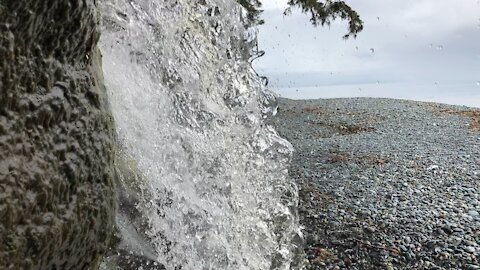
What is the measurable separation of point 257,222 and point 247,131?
0.64m

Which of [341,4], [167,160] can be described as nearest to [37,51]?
[167,160]

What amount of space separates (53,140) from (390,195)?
409 centimetres

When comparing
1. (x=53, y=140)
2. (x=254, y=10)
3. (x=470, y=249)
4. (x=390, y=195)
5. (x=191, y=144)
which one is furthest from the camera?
(x=254, y=10)

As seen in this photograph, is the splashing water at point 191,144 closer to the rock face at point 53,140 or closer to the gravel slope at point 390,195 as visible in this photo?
the rock face at point 53,140

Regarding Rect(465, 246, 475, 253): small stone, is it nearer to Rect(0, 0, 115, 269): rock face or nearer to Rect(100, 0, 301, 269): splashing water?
Rect(100, 0, 301, 269): splashing water

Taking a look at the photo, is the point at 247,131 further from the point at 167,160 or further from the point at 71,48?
the point at 71,48

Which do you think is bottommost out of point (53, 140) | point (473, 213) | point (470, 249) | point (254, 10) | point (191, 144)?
point (470, 249)

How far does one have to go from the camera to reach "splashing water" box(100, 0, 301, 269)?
1.98 meters

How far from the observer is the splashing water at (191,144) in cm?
198

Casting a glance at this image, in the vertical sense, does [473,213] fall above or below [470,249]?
above

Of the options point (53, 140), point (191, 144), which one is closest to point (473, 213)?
point (191, 144)

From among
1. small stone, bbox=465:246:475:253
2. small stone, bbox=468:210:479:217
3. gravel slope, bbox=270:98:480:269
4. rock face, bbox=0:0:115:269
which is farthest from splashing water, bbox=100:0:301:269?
small stone, bbox=468:210:479:217

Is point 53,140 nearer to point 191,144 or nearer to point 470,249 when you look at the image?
point 191,144

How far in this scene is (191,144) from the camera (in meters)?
2.46
